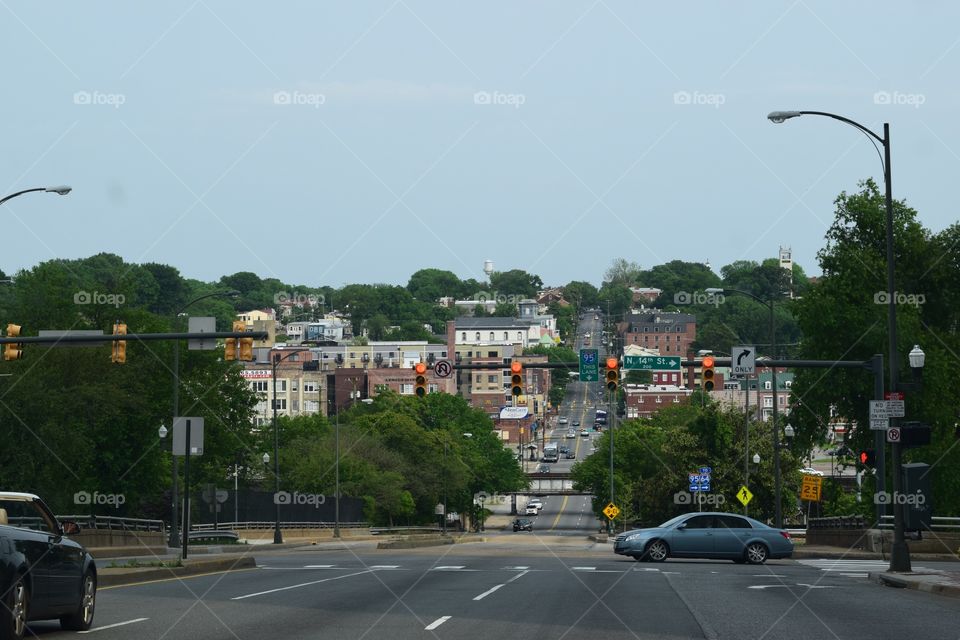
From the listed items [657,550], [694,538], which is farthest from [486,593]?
[657,550]

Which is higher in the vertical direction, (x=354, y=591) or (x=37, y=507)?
(x=37, y=507)

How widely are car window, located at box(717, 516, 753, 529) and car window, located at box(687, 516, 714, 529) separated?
10.7 inches

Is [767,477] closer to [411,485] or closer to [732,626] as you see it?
[411,485]

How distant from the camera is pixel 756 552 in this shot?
120 ft

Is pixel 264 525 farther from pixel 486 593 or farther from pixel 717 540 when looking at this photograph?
pixel 486 593

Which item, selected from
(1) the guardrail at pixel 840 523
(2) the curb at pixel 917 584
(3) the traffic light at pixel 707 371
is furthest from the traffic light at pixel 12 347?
(1) the guardrail at pixel 840 523

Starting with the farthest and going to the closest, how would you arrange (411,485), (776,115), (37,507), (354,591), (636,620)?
(411,485) < (776,115) < (354,591) < (636,620) < (37,507)

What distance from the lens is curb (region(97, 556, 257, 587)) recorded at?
24.9 metres

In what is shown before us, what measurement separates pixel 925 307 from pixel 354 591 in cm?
4502

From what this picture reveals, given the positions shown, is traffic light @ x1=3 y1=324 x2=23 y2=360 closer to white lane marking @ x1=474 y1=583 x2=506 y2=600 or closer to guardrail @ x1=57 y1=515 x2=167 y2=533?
guardrail @ x1=57 y1=515 x2=167 y2=533

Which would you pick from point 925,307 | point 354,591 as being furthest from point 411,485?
point 354,591

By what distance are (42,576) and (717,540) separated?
2445cm

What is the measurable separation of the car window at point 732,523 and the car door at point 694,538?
0.27 meters

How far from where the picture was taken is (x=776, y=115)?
111 feet
